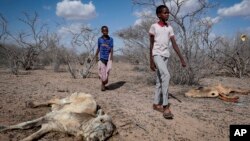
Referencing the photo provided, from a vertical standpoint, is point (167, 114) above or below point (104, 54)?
below

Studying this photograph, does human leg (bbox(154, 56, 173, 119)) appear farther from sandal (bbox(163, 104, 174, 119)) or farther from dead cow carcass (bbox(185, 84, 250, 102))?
dead cow carcass (bbox(185, 84, 250, 102))

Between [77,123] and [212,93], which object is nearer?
[77,123]

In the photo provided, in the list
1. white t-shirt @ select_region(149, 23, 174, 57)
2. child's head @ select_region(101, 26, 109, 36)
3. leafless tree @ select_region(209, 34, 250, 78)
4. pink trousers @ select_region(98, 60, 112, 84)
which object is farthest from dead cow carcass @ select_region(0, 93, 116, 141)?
leafless tree @ select_region(209, 34, 250, 78)

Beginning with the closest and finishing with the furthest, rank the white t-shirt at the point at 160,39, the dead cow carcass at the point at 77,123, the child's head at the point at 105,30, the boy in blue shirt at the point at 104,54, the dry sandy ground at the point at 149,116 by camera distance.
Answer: the dead cow carcass at the point at 77,123 → the dry sandy ground at the point at 149,116 → the white t-shirt at the point at 160,39 → the child's head at the point at 105,30 → the boy in blue shirt at the point at 104,54

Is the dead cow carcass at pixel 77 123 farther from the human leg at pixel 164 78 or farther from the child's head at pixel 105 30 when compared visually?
the child's head at pixel 105 30

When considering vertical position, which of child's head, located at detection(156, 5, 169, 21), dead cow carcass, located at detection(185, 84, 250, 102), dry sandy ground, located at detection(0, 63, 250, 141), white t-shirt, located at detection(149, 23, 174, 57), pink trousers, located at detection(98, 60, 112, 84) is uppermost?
child's head, located at detection(156, 5, 169, 21)

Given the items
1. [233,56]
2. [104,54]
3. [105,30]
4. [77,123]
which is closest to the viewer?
[77,123]

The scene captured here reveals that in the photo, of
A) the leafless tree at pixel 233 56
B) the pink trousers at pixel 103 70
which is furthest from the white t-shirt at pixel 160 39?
the leafless tree at pixel 233 56

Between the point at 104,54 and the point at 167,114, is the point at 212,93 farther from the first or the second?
the point at 104,54

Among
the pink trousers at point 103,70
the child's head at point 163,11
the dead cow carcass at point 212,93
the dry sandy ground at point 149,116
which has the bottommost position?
the dry sandy ground at point 149,116

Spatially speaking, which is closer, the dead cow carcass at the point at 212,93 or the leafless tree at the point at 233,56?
the dead cow carcass at the point at 212,93

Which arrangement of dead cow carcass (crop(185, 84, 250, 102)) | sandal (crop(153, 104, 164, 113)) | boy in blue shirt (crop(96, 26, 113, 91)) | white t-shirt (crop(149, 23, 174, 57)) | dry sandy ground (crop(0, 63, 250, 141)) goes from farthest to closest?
boy in blue shirt (crop(96, 26, 113, 91)) → dead cow carcass (crop(185, 84, 250, 102)) → sandal (crop(153, 104, 164, 113)) → white t-shirt (crop(149, 23, 174, 57)) → dry sandy ground (crop(0, 63, 250, 141))

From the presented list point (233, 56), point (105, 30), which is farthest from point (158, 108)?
point (233, 56)

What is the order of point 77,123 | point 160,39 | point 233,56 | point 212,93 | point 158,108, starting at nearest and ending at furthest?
point 77,123, point 160,39, point 158,108, point 212,93, point 233,56
